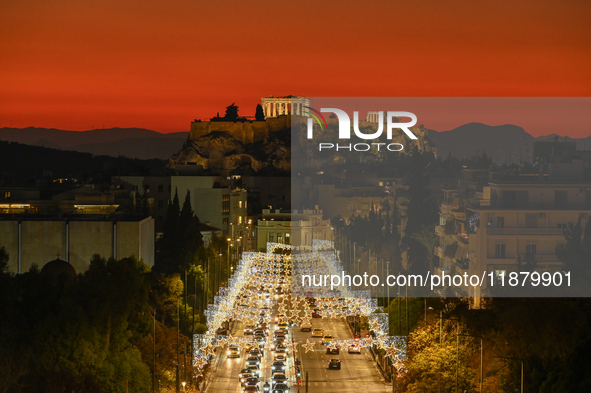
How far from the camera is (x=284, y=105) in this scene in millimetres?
178375

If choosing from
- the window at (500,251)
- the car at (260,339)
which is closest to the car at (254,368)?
the car at (260,339)

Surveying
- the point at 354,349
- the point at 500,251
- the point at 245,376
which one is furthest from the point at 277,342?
the point at 500,251

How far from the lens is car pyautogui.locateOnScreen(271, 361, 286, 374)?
126 feet

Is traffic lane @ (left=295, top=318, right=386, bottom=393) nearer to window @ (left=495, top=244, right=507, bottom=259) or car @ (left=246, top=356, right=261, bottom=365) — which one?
car @ (left=246, top=356, right=261, bottom=365)

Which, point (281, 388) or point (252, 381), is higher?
point (252, 381)

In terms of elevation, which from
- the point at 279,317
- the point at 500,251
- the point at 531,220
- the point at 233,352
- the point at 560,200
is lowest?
the point at 233,352

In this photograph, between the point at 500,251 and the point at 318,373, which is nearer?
the point at 318,373

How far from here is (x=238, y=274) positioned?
211 feet

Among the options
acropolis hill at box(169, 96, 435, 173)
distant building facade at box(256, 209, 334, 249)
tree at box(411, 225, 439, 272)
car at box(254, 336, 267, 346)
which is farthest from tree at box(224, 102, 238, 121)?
car at box(254, 336, 267, 346)

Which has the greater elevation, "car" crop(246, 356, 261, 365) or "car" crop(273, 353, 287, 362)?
"car" crop(246, 356, 261, 365)

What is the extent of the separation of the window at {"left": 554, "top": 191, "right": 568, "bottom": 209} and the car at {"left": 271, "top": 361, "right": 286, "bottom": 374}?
16.5 meters

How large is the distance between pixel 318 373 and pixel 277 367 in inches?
Result: 76.2

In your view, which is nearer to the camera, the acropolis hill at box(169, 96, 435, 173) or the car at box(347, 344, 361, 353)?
the car at box(347, 344, 361, 353)

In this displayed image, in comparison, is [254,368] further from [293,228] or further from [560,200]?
[293,228]
